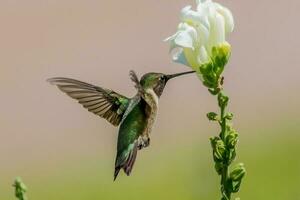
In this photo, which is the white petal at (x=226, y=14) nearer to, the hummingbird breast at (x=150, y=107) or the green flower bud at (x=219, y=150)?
the green flower bud at (x=219, y=150)

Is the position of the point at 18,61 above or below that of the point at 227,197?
above

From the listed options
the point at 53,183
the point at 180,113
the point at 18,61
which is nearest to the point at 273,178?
the point at 53,183

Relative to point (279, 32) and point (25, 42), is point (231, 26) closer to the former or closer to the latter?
point (279, 32)

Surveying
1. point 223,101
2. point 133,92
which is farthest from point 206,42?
point 133,92

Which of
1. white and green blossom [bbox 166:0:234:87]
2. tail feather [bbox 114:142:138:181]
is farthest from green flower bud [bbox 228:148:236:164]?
tail feather [bbox 114:142:138:181]

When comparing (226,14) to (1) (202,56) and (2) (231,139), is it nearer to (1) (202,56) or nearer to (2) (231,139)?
(1) (202,56)

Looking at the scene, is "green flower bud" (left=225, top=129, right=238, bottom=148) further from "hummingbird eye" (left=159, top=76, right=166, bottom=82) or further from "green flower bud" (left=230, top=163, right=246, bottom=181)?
"hummingbird eye" (left=159, top=76, right=166, bottom=82)
